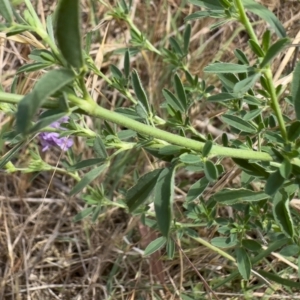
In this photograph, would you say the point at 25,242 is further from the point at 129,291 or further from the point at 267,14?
the point at 267,14

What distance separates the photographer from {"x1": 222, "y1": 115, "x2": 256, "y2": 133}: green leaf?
1.06 m

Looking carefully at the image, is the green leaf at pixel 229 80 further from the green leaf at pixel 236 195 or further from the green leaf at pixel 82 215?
the green leaf at pixel 82 215

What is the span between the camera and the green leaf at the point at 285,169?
0.85m

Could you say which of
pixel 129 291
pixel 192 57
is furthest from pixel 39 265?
pixel 192 57

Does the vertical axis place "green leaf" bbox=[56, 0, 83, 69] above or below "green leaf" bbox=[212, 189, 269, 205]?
above

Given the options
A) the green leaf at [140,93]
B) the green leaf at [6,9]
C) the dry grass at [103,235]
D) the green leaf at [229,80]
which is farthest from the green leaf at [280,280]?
the green leaf at [6,9]

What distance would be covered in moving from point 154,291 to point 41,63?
98 centimetres

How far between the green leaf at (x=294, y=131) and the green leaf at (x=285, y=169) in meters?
0.06

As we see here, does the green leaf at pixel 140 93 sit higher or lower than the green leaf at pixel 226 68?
lower

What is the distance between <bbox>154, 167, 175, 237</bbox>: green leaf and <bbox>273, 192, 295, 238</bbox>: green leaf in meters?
0.24

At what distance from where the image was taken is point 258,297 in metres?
1.60

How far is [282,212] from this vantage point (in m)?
1.00

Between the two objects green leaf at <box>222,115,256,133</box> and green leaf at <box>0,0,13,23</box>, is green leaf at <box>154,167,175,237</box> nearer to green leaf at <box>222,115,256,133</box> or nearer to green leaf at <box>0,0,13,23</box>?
green leaf at <box>222,115,256,133</box>

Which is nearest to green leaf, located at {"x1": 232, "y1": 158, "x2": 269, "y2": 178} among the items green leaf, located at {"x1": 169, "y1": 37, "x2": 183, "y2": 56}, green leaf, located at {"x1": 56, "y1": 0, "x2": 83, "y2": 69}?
green leaf, located at {"x1": 56, "y1": 0, "x2": 83, "y2": 69}
